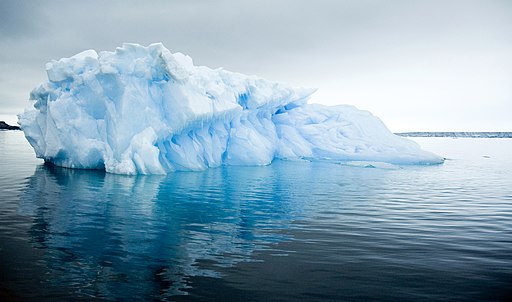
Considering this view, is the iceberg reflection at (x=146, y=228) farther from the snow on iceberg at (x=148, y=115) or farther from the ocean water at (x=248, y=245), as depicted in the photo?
the snow on iceberg at (x=148, y=115)

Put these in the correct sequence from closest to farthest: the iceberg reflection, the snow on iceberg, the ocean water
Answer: the ocean water
the iceberg reflection
the snow on iceberg

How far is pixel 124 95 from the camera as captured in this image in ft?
61.6

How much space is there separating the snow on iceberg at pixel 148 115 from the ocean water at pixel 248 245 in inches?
193

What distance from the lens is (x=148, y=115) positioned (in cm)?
1927

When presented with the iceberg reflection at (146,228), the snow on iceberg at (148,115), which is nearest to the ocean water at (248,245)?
the iceberg reflection at (146,228)

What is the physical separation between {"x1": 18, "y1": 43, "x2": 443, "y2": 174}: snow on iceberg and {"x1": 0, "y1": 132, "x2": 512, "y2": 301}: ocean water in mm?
4892

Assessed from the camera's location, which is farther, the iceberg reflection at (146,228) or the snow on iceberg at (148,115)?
the snow on iceberg at (148,115)

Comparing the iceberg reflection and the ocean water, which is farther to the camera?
the iceberg reflection

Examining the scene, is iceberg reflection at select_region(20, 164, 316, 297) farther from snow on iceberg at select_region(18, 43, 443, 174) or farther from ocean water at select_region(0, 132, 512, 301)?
snow on iceberg at select_region(18, 43, 443, 174)

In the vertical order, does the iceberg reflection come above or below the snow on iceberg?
below

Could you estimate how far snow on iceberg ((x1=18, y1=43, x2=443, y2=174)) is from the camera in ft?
61.6

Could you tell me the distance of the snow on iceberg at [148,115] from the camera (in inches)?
739

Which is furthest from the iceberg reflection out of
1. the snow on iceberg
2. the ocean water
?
the snow on iceberg

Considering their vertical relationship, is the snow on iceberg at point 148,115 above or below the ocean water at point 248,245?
above
